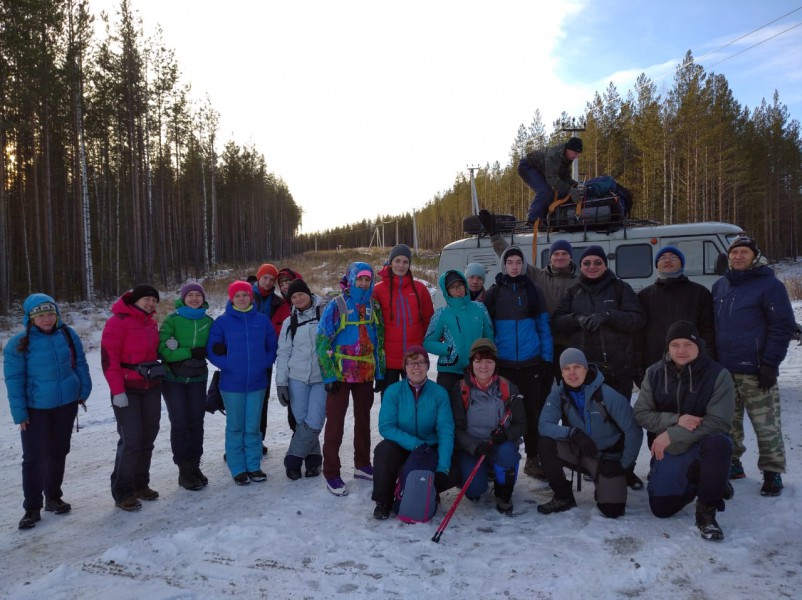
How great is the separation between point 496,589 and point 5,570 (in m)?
3.05

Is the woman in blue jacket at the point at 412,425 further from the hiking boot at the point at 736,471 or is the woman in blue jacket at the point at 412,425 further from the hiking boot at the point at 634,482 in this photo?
the hiking boot at the point at 736,471

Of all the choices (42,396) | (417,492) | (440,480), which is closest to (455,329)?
(440,480)

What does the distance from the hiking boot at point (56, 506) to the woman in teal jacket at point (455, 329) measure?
318 cm

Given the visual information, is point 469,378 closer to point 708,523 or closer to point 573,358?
point 573,358

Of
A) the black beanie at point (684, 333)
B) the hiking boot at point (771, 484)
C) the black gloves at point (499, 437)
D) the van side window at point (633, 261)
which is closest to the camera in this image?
the black beanie at point (684, 333)

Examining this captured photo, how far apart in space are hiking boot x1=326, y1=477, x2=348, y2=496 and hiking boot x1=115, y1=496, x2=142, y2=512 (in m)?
1.53

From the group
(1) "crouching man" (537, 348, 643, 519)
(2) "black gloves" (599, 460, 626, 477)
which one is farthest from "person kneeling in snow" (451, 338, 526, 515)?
(2) "black gloves" (599, 460, 626, 477)

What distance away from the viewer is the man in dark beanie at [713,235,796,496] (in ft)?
12.5

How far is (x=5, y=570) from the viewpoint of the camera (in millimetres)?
3158

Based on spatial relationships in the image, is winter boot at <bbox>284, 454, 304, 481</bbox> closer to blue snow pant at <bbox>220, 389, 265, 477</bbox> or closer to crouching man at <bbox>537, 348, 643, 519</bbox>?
blue snow pant at <bbox>220, 389, 265, 477</bbox>

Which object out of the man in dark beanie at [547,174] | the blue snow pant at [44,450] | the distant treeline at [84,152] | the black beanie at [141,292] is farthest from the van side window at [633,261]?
the distant treeline at [84,152]

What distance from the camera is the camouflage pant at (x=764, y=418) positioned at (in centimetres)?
382

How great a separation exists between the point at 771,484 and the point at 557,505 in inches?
63.4

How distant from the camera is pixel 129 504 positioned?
4.02 metres
